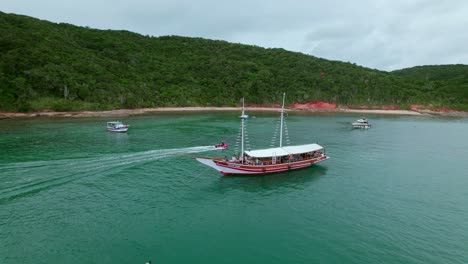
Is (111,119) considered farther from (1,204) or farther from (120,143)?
(1,204)

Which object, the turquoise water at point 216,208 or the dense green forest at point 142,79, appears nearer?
the turquoise water at point 216,208

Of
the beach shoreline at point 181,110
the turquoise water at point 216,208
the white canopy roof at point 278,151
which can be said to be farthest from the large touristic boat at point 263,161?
the beach shoreline at point 181,110

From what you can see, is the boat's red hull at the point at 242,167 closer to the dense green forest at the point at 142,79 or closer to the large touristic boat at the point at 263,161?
the large touristic boat at the point at 263,161

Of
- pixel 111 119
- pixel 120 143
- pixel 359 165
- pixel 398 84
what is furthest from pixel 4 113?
pixel 398 84

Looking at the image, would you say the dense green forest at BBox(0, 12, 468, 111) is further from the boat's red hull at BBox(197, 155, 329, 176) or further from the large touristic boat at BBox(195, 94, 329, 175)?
the large touristic boat at BBox(195, 94, 329, 175)

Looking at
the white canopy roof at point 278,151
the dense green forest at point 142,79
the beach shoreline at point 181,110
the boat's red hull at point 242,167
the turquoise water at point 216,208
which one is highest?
the dense green forest at point 142,79

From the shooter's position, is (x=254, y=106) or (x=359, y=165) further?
(x=254, y=106)

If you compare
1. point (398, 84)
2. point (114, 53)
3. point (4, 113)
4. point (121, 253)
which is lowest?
point (121, 253)

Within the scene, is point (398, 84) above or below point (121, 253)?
above
